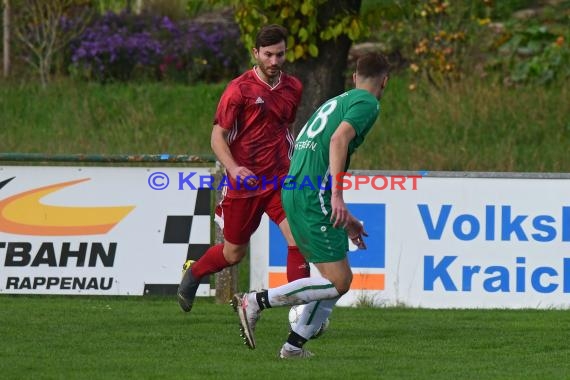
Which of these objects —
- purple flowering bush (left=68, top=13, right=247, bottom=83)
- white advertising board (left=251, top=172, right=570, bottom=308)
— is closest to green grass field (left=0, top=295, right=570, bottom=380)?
white advertising board (left=251, top=172, right=570, bottom=308)

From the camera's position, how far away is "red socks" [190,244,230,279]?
1054 cm

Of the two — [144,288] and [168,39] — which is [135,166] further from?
[168,39]

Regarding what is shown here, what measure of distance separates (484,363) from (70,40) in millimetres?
15463

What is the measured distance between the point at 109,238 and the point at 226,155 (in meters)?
3.04

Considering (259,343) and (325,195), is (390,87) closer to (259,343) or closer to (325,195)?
(259,343)

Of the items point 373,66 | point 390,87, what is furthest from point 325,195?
point 390,87

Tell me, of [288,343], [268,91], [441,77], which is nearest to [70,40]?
[441,77]

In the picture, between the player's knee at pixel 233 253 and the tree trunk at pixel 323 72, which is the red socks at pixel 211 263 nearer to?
the player's knee at pixel 233 253

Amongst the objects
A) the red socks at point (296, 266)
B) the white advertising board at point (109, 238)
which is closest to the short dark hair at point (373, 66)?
the red socks at point (296, 266)

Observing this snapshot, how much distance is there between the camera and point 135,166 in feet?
41.6

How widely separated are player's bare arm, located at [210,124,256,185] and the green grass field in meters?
1.12

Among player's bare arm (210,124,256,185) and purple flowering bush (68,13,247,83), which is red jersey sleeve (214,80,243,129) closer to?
player's bare arm (210,124,256,185)

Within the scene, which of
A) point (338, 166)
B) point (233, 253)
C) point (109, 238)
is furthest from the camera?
point (109, 238)

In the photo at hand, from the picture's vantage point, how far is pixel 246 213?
10273 millimetres
